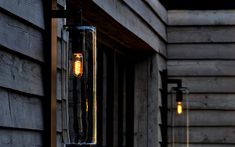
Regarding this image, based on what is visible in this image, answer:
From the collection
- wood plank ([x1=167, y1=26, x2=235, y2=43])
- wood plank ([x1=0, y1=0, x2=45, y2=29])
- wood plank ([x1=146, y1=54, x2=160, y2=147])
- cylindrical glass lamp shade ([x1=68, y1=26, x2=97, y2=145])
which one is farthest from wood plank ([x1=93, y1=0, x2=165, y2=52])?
cylindrical glass lamp shade ([x1=68, y1=26, x2=97, y2=145])

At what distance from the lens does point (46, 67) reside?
12.3ft

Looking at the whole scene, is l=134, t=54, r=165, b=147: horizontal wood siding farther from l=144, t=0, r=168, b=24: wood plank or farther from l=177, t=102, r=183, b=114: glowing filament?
l=144, t=0, r=168, b=24: wood plank

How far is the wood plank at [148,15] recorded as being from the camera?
6.55 metres

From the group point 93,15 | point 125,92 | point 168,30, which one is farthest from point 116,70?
point 93,15

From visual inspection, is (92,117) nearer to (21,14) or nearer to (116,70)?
(21,14)

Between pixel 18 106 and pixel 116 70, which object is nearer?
pixel 18 106

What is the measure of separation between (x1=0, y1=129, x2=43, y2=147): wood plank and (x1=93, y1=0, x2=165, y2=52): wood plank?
4.71 feet

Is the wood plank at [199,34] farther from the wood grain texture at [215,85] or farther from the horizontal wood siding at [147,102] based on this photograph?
the horizontal wood siding at [147,102]

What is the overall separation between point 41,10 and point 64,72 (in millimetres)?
499

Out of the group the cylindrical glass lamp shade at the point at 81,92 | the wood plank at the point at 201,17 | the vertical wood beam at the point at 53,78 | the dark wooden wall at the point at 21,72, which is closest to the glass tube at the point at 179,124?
the wood plank at the point at 201,17

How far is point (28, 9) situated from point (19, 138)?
1.92 feet

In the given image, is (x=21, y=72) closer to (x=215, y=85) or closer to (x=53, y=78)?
(x=53, y=78)

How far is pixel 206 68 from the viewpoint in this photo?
873cm

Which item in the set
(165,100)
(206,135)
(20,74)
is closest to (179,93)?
(165,100)
